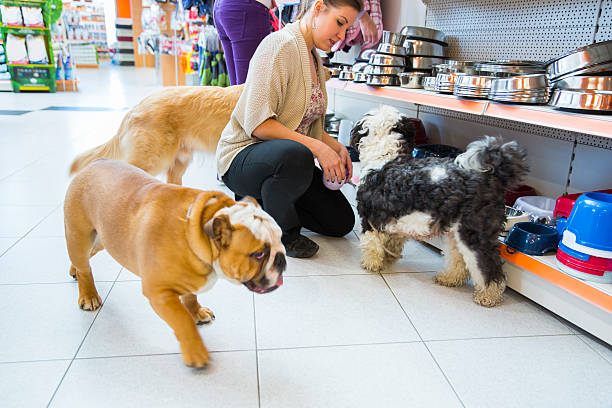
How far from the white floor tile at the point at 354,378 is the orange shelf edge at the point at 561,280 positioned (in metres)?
0.60

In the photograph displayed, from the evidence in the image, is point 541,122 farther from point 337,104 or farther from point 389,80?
point 337,104

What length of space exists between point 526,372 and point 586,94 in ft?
3.22

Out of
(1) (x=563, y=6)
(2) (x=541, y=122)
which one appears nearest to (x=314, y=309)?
(2) (x=541, y=122)

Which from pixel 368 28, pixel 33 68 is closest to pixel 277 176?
pixel 368 28

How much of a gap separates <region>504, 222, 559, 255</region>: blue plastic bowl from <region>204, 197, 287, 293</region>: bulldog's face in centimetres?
114

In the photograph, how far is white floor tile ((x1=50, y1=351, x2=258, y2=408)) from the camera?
1.23 metres

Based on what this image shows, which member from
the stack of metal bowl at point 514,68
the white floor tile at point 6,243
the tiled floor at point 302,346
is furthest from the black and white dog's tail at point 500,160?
the white floor tile at point 6,243

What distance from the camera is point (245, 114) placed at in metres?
1.98

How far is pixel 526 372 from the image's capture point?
1.42 metres

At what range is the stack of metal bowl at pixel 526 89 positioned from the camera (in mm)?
1694

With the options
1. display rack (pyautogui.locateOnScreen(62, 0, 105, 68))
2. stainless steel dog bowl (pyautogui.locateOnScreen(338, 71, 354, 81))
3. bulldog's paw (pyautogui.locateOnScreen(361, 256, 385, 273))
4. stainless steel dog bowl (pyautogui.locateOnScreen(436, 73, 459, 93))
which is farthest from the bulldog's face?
display rack (pyautogui.locateOnScreen(62, 0, 105, 68))

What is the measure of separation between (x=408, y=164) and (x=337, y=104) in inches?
124

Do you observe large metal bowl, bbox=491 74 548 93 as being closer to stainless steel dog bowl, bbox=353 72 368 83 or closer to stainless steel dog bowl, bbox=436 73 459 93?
stainless steel dog bowl, bbox=436 73 459 93

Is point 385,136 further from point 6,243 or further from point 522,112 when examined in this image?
point 6,243
